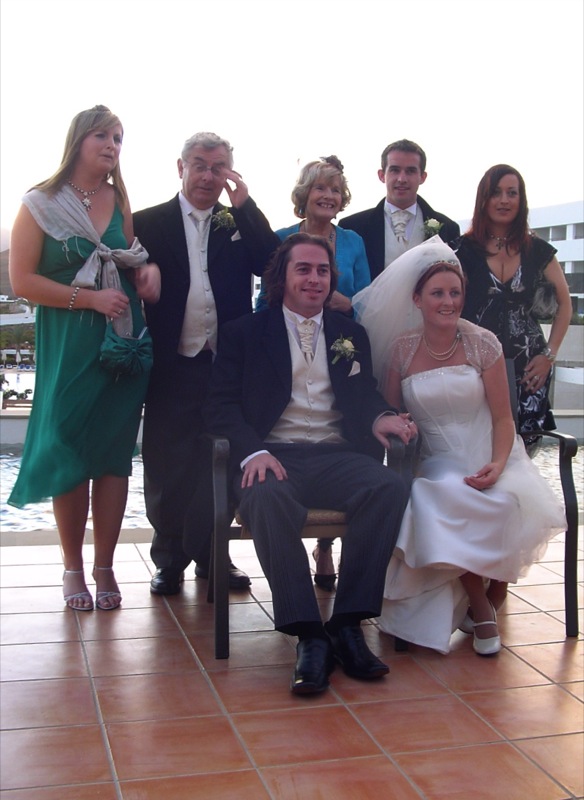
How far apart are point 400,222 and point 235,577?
1727mm

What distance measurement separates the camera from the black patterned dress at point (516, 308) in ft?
12.9

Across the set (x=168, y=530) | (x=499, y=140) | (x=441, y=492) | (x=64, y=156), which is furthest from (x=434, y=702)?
(x=499, y=140)

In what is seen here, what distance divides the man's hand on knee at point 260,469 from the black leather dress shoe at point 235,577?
36.7 inches

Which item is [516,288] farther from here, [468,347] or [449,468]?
[449,468]

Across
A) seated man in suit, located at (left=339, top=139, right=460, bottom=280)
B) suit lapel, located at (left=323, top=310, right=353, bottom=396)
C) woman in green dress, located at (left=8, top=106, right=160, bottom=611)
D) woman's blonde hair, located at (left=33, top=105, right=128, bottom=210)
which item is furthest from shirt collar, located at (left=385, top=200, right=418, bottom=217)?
woman's blonde hair, located at (left=33, top=105, right=128, bottom=210)

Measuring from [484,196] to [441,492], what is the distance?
133cm

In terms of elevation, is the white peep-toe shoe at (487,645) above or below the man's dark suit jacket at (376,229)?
below

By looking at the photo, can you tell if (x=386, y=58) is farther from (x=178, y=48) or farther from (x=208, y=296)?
(x=208, y=296)

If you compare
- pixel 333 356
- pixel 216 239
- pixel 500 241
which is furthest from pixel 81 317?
pixel 500 241

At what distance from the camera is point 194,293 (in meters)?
3.79

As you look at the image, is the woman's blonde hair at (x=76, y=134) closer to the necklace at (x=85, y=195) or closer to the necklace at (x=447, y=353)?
the necklace at (x=85, y=195)

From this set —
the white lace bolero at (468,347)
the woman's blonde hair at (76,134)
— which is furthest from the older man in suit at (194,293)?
the white lace bolero at (468,347)

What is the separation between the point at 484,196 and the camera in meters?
3.90

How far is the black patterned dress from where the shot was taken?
3932 millimetres
